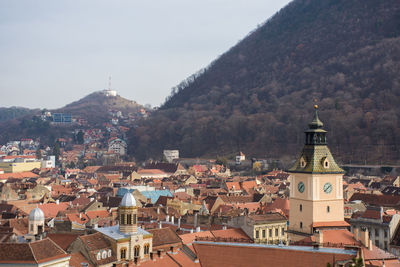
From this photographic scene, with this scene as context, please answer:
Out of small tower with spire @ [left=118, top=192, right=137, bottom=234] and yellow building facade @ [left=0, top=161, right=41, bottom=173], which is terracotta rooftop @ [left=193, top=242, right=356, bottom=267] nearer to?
small tower with spire @ [left=118, top=192, right=137, bottom=234]

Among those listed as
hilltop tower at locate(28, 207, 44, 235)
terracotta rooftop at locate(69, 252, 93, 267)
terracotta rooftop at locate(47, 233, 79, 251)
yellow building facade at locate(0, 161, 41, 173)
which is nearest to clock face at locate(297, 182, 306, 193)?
terracotta rooftop at locate(69, 252, 93, 267)

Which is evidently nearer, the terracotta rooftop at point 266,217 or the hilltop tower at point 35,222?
the terracotta rooftop at point 266,217

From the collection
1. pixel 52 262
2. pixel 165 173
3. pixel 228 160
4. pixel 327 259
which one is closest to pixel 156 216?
pixel 52 262

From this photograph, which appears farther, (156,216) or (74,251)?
(156,216)

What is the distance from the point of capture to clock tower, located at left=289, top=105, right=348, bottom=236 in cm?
3641

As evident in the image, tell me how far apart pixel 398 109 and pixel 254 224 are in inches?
5198

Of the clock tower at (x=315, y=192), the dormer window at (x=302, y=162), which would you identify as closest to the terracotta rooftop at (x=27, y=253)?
the clock tower at (x=315, y=192)

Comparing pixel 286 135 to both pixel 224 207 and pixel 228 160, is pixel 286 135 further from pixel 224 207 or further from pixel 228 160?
pixel 224 207

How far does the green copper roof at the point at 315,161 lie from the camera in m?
36.7

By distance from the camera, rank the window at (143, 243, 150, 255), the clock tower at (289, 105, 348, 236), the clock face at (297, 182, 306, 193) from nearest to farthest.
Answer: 1. the window at (143, 243, 150, 255)
2. the clock tower at (289, 105, 348, 236)
3. the clock face at (297, 182, 306, 193)

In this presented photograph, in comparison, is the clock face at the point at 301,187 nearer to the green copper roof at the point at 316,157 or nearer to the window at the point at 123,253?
the green copper roof at the point at 316,157

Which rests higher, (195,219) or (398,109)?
(398,109)

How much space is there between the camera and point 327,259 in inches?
1075

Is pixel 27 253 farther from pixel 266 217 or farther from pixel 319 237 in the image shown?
pixel 266 217
